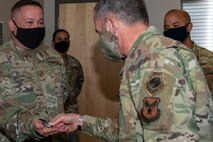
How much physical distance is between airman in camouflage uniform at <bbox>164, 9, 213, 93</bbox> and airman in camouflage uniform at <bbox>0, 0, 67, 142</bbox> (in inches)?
42.7

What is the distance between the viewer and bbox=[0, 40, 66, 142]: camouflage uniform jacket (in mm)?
2084

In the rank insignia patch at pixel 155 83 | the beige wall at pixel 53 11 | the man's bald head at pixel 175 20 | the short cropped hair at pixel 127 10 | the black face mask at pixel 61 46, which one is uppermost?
the beige wall at pixel 53 11

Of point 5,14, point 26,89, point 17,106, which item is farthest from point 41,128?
point 5,14

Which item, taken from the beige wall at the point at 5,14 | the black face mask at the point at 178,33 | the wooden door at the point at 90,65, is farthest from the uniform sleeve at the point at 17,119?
the wooden door at the point at 90,65

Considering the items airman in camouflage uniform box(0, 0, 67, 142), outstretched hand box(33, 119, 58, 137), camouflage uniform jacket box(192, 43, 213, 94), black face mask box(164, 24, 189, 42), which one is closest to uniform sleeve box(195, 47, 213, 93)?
camouflage uniform jacket box(192, 43, 213, 94)

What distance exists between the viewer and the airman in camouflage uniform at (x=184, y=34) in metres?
3.02

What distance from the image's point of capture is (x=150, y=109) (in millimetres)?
1243

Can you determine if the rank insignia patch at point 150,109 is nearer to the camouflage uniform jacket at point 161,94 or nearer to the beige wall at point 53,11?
the camouflage uniform jacket at point 161,94

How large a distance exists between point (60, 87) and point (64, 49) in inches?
77.1

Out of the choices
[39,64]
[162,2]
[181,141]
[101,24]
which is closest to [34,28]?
[39,64]

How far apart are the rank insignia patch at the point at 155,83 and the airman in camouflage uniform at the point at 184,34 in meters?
1.80

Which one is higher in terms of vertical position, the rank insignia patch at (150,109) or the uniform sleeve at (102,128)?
the rank insignia patch at (150,109)

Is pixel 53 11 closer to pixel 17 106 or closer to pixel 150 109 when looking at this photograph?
pixel 17 106

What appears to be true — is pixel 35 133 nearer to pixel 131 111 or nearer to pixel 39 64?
pixel 39 64
